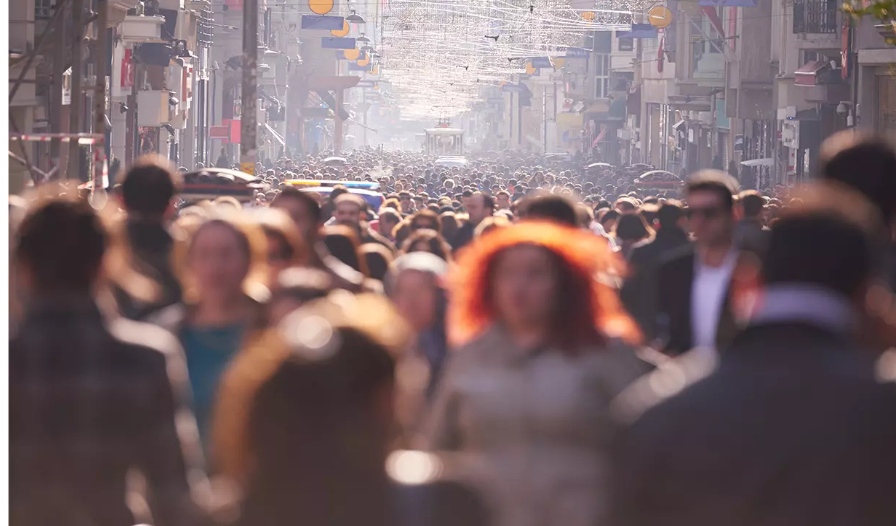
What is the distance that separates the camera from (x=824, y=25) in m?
50.0

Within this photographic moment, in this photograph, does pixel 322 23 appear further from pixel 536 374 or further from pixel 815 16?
pixel 536 374

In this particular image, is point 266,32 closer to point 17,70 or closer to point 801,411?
point 17,70

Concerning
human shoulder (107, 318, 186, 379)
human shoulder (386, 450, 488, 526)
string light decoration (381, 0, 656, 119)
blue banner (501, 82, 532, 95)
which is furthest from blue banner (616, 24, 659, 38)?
blue banner (501, 82, 532, 95)

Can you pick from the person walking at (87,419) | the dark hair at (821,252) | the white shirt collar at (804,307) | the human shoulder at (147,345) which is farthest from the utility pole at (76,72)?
the white shirt collar at (804,307)

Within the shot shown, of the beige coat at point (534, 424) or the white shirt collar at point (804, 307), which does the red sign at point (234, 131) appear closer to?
the beige coat at point (534, 424)

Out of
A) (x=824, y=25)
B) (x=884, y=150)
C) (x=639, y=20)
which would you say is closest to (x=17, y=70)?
(x=884, y=150)

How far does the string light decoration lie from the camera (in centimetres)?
6806

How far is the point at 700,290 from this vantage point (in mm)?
7281

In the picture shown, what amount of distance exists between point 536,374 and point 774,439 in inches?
52.6

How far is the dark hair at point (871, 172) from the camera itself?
619 cm

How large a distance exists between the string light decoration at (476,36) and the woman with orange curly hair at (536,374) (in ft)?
171

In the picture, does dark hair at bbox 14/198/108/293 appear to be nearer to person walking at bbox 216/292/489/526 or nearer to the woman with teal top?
person walking at bbox 216/292/489/526

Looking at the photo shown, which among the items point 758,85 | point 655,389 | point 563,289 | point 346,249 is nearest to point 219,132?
point 758,85

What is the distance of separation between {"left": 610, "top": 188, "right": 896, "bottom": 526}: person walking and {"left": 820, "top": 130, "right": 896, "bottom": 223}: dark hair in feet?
8.53
